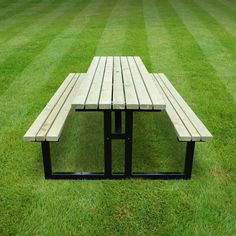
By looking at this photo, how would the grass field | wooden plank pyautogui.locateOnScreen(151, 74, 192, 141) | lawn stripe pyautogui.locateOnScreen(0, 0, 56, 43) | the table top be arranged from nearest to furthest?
the grass field → the table top → wooden plank pyautogui.locateOnScreen(151, 74, 192, 141) → lawn stripe pyautogui.locateOnScreen(0, 0, 56, 43)

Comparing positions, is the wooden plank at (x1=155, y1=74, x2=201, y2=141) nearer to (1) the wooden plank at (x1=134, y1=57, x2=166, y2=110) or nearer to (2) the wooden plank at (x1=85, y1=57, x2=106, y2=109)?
(1) the wooden plank at (x1=134, y1=57, x2=166, y2=110)

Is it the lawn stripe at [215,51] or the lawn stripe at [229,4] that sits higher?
the lawn stripe at [215,51]

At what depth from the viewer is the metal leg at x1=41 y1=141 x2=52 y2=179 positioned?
3.81 meters

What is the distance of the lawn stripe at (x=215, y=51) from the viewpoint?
7.57m

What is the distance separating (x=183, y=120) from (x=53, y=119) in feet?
5.52

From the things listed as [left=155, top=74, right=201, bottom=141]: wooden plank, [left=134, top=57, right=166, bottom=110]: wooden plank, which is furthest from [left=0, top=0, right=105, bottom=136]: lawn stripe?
[left=155, top=74, right=201, bottom=141]: wooden plank

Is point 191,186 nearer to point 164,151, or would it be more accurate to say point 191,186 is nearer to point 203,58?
point 164,151

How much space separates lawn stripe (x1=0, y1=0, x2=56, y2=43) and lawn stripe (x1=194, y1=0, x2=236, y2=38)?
330 inches

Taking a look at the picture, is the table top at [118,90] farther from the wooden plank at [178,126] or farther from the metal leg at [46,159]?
the metal leg at [46,159]

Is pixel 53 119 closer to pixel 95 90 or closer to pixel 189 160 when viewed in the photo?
pixel 95 90

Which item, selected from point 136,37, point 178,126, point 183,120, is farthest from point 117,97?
point 136,37

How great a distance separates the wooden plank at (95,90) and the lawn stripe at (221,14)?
8385 millimetres

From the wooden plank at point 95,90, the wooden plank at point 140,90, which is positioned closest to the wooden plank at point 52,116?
the wooden plank at point 95,90

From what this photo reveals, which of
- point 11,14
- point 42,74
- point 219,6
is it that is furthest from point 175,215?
point 219,6
